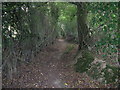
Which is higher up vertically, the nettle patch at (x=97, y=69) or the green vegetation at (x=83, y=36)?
the green vegetation at (x=83, y=36)

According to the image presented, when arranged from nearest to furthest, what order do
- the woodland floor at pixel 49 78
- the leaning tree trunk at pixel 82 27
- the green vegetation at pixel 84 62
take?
1. the woodland floor at pixel 49 78
2. the green vegetation at pixel 84 62
3. the leaning tree trunk at pixel 82 27

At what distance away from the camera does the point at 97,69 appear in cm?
545

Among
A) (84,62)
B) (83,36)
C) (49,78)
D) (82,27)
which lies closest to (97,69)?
(84,62)

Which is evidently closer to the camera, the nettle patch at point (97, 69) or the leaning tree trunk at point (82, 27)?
the nettle patch at point (97, 69)

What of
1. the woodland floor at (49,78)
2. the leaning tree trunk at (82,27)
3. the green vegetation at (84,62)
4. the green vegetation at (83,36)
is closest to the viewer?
the green vegetation at (83,36)

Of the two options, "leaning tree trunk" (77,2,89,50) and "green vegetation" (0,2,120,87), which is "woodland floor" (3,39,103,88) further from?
"leaning tree trunk" (77,2,89,50)

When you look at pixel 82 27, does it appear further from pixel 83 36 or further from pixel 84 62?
pixel 84 62

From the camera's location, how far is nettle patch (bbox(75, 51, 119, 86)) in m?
4.89

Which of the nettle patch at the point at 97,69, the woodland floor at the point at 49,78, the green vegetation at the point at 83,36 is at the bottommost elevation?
the woodland floor at the point at 49,78

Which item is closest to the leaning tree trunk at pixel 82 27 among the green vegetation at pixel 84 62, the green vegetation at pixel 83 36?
the green vegetation at pixel 83 36

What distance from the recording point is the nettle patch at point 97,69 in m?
4.89

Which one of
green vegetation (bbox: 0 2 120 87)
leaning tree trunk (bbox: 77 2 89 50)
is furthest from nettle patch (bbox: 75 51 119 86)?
leaning tree trunk (bbox: 77 2 89 50)

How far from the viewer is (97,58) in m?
6.21

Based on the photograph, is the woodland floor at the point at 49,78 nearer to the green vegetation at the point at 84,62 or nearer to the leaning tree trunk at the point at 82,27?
the green vegetation at the point at 84,62
